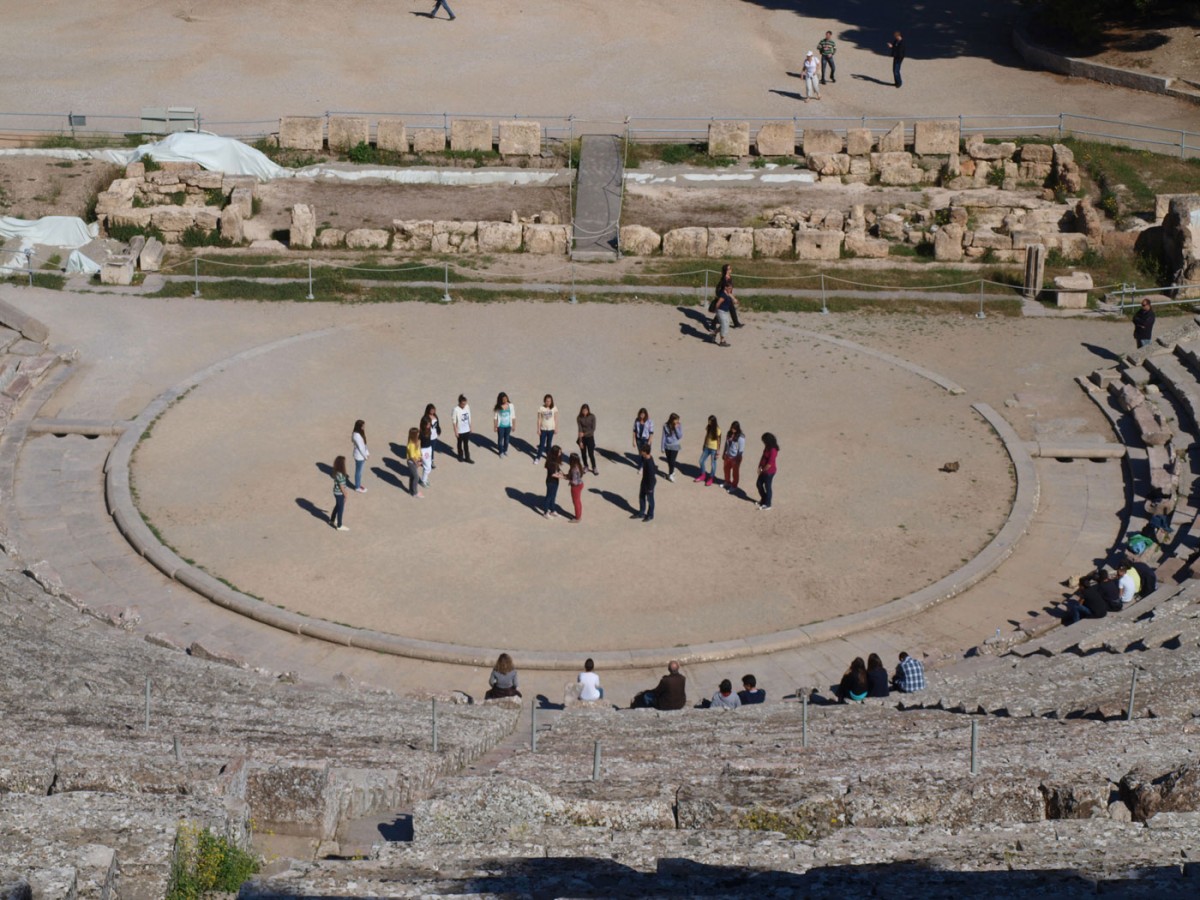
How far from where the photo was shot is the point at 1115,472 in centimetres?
2945

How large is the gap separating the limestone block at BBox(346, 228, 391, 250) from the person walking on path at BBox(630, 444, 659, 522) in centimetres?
1350

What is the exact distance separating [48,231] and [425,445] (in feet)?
49.8

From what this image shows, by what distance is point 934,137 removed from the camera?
44.2m

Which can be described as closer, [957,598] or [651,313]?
[957,598]

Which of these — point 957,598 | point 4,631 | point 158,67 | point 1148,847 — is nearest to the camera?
point 1148,847

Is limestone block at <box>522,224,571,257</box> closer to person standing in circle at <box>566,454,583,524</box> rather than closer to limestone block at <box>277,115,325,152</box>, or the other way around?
limestone block at <box>277,115,325,152</box>

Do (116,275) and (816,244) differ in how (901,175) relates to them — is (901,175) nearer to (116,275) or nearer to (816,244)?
(816,244)

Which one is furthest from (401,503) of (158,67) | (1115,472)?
(158,67)

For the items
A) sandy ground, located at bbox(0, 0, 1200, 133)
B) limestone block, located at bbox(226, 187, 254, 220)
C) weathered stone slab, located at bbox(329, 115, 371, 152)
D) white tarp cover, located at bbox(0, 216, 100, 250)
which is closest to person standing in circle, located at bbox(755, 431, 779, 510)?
limestone block, located at bbox(226, 187, 254, 220)

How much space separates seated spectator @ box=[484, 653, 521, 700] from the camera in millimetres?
21547

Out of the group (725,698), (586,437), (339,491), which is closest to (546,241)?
(586,437)

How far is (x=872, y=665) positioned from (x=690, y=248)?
732 inches

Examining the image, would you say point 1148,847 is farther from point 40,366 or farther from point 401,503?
point 40,366

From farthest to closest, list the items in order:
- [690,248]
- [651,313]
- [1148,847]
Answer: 1. [690,248]
2. [651,313]
3. [1148,847]
